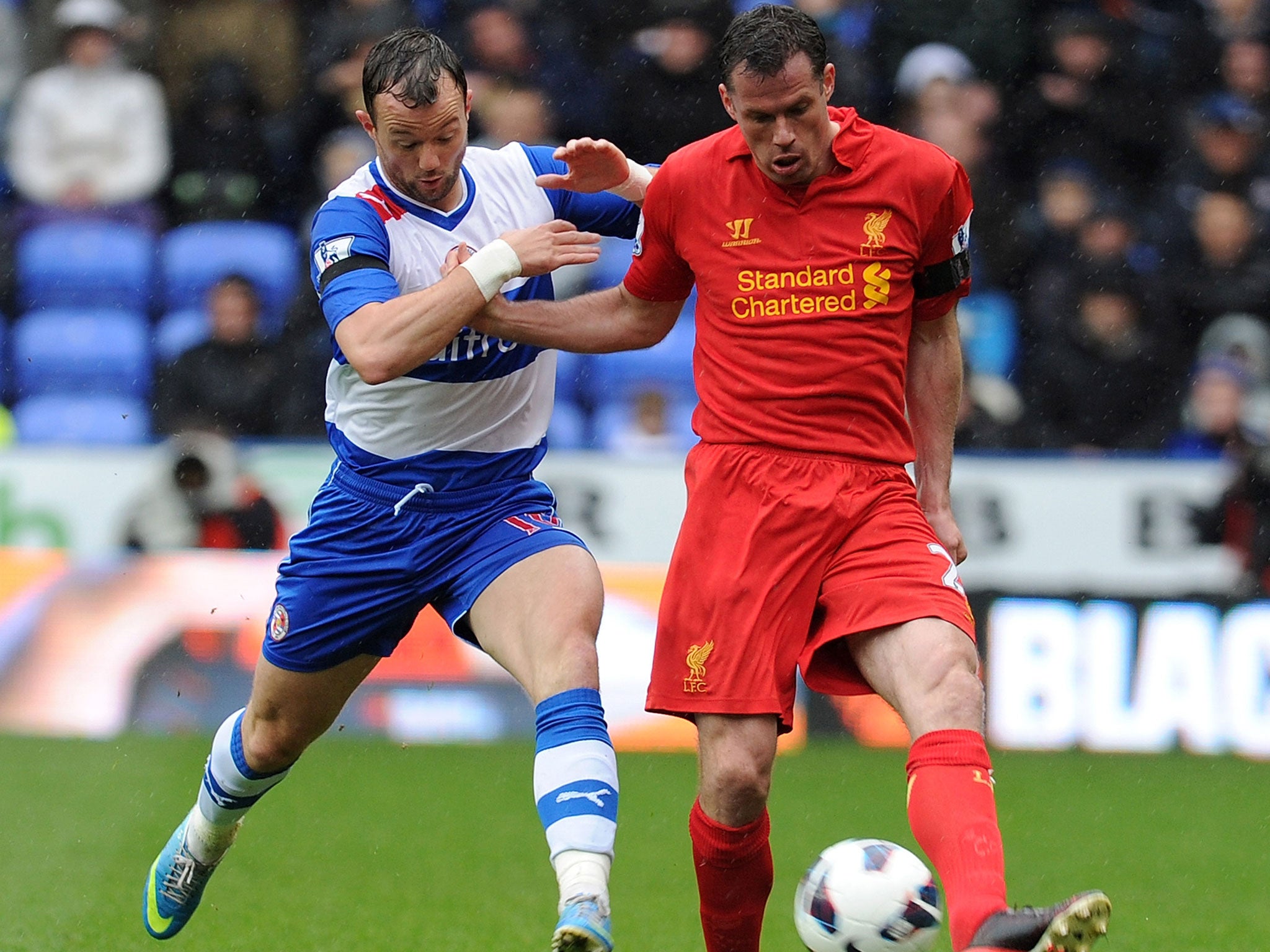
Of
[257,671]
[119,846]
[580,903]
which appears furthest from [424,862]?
[580,903]

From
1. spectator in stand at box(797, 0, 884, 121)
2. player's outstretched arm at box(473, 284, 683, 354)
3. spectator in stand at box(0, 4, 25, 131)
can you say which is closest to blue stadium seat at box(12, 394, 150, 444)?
spectator in stand at box(0, 4, 25, 131)

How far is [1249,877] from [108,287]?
7.33m

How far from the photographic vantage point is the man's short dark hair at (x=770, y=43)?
13.7 feet

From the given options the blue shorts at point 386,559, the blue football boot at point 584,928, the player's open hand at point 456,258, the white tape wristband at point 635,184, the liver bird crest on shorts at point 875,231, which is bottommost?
the blue football boot at point 584,928

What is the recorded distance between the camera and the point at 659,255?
4652mm

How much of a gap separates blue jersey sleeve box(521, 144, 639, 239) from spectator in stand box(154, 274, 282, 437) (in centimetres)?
516

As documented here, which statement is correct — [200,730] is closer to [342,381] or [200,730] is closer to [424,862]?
[424,862]

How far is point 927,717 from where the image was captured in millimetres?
4027

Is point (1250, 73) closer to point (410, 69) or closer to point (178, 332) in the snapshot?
point (178, 332)

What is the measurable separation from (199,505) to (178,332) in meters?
1.69

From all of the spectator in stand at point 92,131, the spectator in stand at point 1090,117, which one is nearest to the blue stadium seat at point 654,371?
the spectator in stand at point 1090,117

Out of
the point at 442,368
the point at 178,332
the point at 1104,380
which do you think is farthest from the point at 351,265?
the point at 1104,380

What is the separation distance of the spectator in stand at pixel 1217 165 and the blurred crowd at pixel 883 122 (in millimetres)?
17

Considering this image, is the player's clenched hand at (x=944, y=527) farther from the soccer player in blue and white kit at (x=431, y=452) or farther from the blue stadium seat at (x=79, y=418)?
the blue stadium seat at (x=79, y=418)
